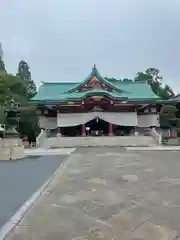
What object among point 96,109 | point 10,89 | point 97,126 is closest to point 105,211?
point 96,109

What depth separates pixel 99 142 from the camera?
2597 centimetres

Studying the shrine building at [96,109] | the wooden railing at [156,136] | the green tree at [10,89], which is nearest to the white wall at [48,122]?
the shrine building at [96,109]

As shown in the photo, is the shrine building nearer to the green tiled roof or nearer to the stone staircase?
the green tiled roof

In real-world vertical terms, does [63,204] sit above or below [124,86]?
below

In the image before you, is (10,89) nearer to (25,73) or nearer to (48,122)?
(48,122)

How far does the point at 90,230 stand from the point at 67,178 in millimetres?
4450

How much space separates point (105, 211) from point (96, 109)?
25.0 meters

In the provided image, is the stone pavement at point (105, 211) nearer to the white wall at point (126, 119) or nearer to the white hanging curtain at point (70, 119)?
the white hanging curtain at point (70, 119)

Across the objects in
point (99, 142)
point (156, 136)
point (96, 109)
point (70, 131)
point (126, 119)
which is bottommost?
point (99, 142)

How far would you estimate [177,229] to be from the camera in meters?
4.04

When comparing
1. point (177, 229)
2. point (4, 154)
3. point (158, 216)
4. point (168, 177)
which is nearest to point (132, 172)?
point (168, 177)

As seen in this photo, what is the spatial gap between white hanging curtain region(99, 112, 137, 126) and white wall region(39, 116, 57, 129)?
15.6 ft

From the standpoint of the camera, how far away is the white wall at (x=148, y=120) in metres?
31.0

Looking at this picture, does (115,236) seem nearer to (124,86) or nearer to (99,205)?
(99,205)
